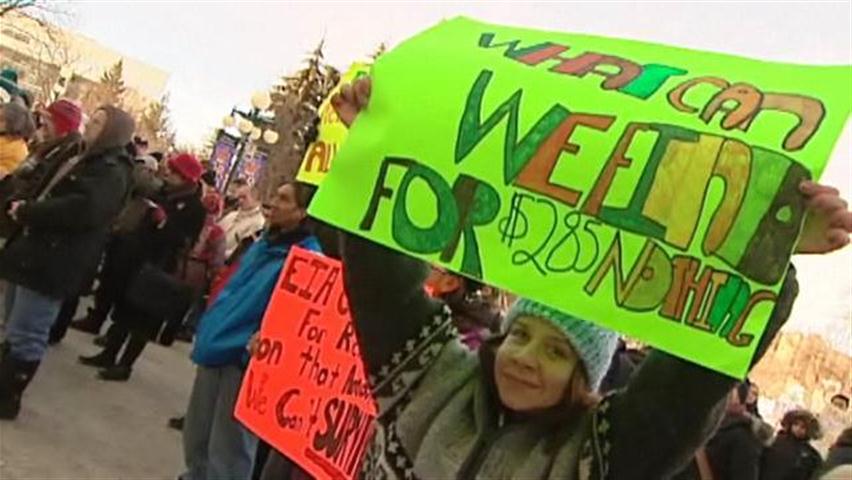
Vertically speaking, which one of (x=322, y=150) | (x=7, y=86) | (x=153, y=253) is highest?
(x=322, y=150)

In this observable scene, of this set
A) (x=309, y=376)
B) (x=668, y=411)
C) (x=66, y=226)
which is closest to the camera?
(x=668, y=411)

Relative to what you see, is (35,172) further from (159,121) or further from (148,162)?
(159,121)

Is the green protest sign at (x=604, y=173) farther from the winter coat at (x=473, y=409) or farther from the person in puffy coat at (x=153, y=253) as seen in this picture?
the person in puffy coat at (x=153, y=253)

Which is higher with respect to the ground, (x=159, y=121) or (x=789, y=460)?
(x=159, y=121)

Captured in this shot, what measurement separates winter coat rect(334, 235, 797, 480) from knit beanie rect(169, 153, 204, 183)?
6.09 metres

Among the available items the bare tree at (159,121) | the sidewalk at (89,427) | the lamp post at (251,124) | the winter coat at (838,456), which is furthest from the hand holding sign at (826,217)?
the bare tree at (159,121)

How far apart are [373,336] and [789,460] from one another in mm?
4547

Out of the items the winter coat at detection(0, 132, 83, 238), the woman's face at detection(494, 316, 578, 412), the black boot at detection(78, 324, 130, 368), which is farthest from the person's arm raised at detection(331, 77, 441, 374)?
the black boot at detection(78, 324, 130, 368)

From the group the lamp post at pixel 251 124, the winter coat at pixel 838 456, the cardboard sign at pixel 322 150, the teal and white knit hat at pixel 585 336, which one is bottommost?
the winter coat at pixel 838 456

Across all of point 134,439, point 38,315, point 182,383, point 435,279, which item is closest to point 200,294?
point 182,383

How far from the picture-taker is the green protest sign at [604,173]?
1853mm

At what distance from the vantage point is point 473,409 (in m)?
2.17

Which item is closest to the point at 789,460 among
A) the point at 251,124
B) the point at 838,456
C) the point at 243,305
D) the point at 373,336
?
the point at 838,456

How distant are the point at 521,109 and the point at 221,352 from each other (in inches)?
120
